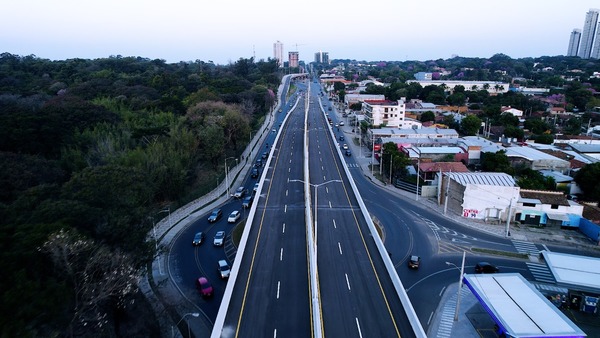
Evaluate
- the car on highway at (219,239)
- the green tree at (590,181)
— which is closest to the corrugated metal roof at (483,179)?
the green tree at (590,181)

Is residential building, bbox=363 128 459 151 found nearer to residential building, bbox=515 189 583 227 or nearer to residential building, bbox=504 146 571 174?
residential building, bbox=504 146 571 174

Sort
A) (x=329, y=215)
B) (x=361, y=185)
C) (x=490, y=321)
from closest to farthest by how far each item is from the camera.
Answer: (x=490, y=321) < (x=329, y=215) < (x=361, y=185)

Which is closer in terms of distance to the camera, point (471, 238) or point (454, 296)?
point (454, 296)

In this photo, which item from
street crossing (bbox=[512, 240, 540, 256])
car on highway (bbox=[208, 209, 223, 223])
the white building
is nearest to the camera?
street crossing (bbox=[512, 240, 540, 256])

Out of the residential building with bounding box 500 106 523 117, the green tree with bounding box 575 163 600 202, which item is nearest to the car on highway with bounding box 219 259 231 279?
the green tree with bounding box 575 163 600 202

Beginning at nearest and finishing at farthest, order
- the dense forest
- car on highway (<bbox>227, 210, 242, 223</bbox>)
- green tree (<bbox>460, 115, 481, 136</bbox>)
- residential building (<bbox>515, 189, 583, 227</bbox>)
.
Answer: the dense forest
residential building (<bbox>515, 189, 583, 227</bbox>)
car on highway (<bbox>227, 210, 242, 223</bbox>)
green tree (<bbox>460, 115, 481, 136</bbox>)

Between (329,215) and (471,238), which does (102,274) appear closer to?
(329,215)

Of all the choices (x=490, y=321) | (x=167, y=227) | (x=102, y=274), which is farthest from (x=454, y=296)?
(x=167, y=227)
